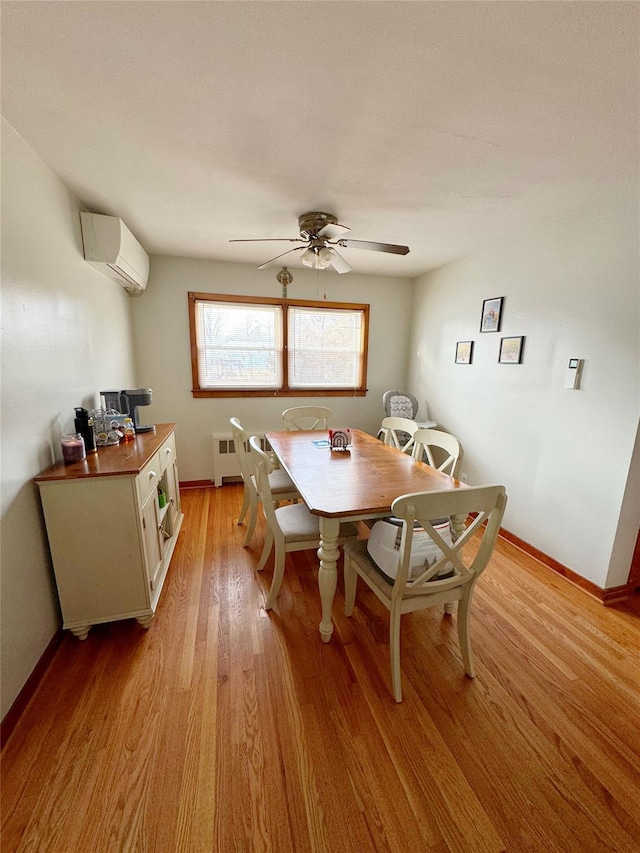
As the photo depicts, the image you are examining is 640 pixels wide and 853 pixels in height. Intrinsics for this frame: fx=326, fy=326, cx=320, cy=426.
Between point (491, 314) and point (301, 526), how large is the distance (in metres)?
2.36

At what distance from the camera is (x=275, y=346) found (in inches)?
146

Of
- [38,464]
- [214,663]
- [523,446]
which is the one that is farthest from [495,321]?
[38,464]

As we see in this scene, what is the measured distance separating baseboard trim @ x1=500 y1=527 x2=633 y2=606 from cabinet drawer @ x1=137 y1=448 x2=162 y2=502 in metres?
2.70

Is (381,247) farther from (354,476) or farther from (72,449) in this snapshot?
(72,449)

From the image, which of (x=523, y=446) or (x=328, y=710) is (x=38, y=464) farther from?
(x=523, y=446)

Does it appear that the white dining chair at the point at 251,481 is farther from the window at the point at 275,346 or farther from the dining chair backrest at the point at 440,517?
the window at the point at 275,346

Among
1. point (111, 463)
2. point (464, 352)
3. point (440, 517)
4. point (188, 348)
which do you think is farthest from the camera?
point (188, 348)

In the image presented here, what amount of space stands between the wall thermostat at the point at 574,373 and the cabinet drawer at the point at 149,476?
266 centimetres

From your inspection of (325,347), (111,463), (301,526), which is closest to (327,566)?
(301,526)

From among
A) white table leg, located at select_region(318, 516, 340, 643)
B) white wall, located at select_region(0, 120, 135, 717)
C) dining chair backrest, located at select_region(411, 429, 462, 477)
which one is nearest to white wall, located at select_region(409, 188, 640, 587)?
dining chair backrest, located at select_region(411, 429, 462, 477)

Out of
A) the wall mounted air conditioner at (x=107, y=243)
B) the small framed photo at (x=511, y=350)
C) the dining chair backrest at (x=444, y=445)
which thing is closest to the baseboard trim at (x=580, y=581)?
the dining chair backrest at (x=444, y=445)

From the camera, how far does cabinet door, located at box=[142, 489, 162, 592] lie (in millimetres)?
1711

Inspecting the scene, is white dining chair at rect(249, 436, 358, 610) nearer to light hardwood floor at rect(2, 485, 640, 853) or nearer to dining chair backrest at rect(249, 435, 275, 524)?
dining chair backrest at rect(249, 435, 275, 524)

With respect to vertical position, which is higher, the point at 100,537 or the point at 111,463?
the point at 111,463
